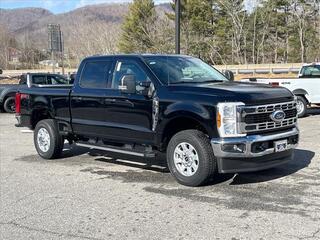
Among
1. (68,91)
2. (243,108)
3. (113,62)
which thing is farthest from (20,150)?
(243,108)

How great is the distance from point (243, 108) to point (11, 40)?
318ft

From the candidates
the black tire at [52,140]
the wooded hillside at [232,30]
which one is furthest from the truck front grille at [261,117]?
the wooded hillside at [232,30]

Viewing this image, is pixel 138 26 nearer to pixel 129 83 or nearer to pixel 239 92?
pixel 129 83

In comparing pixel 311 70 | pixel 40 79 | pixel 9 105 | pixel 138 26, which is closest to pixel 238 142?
pixel 311 70

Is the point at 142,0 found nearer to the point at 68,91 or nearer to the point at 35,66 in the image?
the point at 35,66

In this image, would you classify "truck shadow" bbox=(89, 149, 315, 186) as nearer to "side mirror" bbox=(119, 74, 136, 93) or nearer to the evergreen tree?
"side mirror" bbox=(119, 74, 136, 93)

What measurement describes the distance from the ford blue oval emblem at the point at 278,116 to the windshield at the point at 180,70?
140 cm

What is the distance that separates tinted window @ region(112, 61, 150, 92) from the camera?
7.83 metres

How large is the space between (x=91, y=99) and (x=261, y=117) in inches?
122

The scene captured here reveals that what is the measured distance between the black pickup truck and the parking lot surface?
0.41m

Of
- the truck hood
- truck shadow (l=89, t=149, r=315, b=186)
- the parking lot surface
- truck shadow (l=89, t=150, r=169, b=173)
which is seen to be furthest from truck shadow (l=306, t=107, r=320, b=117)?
the truck hood

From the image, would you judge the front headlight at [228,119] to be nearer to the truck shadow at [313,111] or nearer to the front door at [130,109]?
the front door at [130,109]

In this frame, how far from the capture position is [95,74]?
8.73 meters

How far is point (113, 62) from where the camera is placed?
8.42 m
